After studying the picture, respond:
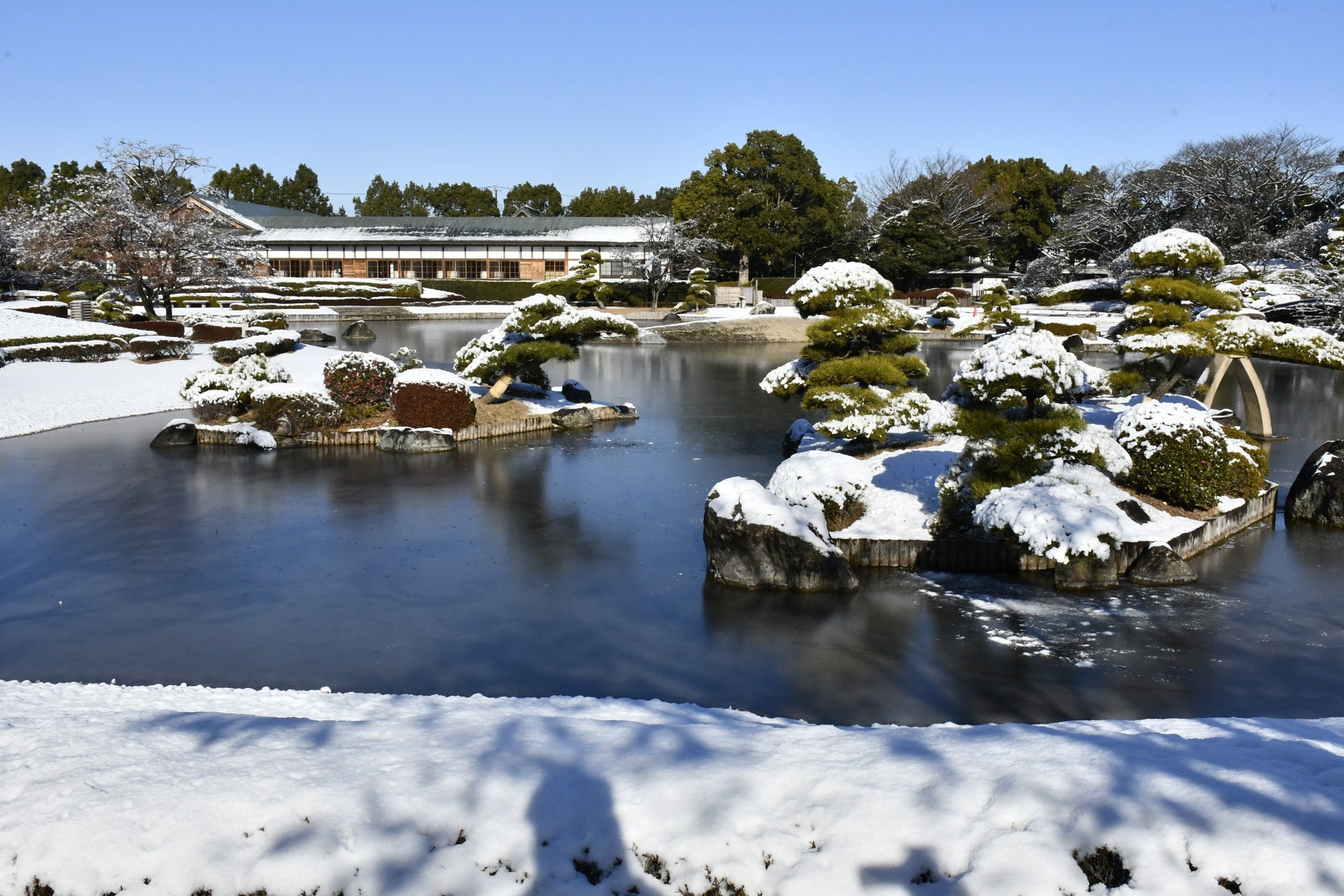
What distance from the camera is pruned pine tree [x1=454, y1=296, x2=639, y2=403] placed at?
57.2 ft

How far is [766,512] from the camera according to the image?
917 centimetres

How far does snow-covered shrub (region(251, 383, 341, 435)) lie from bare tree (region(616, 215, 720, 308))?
3682 centimetres

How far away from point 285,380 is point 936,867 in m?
16.1

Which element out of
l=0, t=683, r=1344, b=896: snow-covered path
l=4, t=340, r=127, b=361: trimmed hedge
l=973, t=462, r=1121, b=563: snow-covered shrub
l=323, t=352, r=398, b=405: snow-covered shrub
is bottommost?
l=0, t=683, r=1344, b=896: snow-covered path

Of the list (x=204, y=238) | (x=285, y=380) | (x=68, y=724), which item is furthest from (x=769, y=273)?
(x=68, y=724)

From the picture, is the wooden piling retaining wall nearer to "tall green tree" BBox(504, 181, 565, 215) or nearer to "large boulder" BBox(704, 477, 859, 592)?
"large boulder" BBox(704, 477, 859, 592)

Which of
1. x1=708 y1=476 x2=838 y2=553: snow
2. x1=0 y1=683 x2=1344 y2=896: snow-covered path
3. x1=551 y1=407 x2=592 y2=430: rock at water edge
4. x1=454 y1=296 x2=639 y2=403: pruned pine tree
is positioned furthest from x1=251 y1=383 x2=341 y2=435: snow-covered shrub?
x1=0 y1=683 x2=1344 y2=896: snow-covered path

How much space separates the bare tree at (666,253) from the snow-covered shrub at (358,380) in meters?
36.0

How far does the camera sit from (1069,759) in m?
4.24

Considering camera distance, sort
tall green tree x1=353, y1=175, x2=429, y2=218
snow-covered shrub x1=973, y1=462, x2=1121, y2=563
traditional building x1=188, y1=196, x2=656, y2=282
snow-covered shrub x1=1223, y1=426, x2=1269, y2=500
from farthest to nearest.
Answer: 1. tall green tree x1=353, y1=175, x2=429, y2=218
2. traditional building x1=188, y1=196, x2=656, y2=282
3. snow-covered shrub x1=1223, y1=426, x2=1269, y2=500
4. snow-covered shrub x1=973, y1=462, x2=1121, y2=563

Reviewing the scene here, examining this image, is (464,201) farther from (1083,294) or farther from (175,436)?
(175,436)

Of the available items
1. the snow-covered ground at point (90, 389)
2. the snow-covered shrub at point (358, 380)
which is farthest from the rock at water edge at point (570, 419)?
the snow-covered ground at point (90, 389)

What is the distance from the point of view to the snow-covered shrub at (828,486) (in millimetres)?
10414

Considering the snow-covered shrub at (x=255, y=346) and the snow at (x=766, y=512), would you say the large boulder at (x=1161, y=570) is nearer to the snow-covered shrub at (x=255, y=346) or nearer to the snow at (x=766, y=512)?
the snow at (x=766, y=512)
